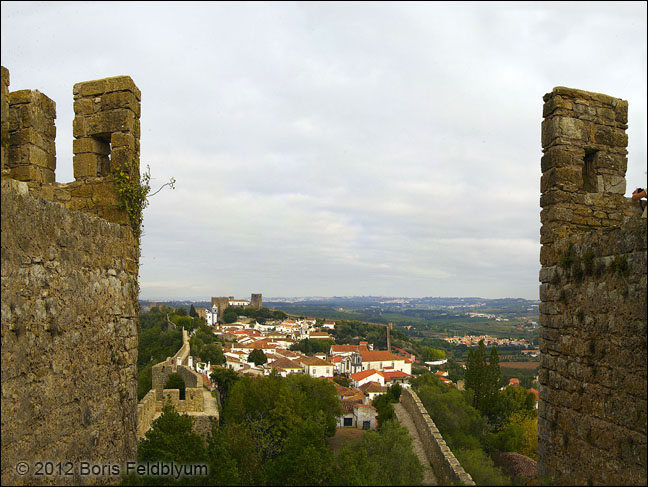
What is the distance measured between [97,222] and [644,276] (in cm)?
476

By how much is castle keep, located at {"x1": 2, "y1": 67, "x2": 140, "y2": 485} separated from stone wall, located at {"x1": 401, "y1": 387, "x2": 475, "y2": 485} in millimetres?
3373

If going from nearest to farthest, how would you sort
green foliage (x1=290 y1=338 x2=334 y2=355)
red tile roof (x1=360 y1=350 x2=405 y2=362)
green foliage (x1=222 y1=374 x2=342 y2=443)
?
green foliage (x1=222 y1=374 x2=342 y2=443) → red tile roof (x1=360 y1=350 x2=405 y2=362) → green foliage (x1=290 y1=338 x2=334 y2=355)

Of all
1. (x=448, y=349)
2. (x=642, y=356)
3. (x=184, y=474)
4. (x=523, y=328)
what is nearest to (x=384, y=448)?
(x=184, y=474)

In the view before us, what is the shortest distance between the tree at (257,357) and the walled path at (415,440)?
2596cm

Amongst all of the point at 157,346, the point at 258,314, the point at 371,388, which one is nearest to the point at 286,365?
the point at 371,388

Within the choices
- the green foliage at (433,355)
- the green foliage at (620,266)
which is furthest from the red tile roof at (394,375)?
the green foliage at (620,266)

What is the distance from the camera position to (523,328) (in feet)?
392

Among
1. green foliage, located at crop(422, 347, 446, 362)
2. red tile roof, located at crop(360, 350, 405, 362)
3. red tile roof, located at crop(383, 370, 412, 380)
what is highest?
red tile roof, located at crop(360, 350, 405, 362)

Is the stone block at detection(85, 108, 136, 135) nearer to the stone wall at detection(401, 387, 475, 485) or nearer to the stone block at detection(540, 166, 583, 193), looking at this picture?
the stone block at detection(540, 166, 583, 193)

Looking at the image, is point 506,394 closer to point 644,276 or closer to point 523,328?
point 644,276

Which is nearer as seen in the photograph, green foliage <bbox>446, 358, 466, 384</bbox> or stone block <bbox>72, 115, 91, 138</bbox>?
stone block <bbox>72, 115, 91, 138</bbox>

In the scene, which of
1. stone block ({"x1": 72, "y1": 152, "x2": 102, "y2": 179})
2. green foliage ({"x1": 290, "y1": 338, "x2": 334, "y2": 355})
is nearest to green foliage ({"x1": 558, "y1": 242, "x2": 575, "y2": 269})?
stone block ({"x1": 72, "y1": 152, "x2": 102, "y2": 179})

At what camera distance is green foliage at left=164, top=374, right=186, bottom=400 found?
2255cm

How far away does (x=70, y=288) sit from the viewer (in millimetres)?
4180
